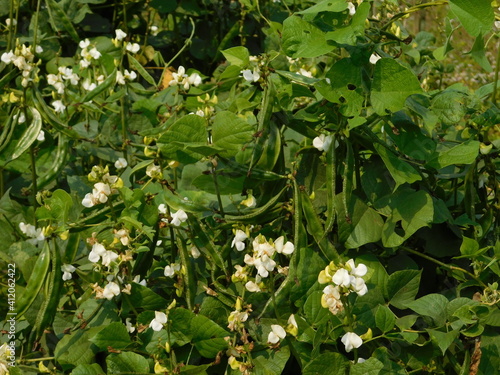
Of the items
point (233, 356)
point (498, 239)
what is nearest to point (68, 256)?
point (233, 356)

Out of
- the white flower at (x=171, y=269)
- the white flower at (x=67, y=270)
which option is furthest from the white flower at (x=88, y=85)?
the white flower at (x=171, y=269)

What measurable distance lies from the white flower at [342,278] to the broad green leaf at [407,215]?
0.74 ft

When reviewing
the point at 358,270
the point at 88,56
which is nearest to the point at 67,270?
the point at 358,270

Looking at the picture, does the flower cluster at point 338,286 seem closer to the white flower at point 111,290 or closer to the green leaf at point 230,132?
the green leaf at point 230,132

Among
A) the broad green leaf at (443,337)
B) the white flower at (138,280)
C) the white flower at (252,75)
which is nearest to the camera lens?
the broad green leaf at (443,337)

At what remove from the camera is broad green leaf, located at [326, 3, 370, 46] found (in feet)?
3.90

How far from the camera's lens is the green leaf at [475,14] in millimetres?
1183

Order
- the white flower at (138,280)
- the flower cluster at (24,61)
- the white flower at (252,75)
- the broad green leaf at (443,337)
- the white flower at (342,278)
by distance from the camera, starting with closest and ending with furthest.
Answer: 1. the white flower at (342,278)
2. the broad green leaf at (443,337)
3. the white flower at (252,75)
4. the white flower at (138,280)
5. the flower cluster at (24,61)

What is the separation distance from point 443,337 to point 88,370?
0.66m

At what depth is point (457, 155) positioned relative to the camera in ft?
4.41

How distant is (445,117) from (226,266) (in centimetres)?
53

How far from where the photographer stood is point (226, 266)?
1.48 meters

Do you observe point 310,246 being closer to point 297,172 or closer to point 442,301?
point 297,172

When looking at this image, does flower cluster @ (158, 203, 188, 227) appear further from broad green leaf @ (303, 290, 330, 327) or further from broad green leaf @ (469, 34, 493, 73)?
broad green leaf @ (469, 34, 493, 73)
